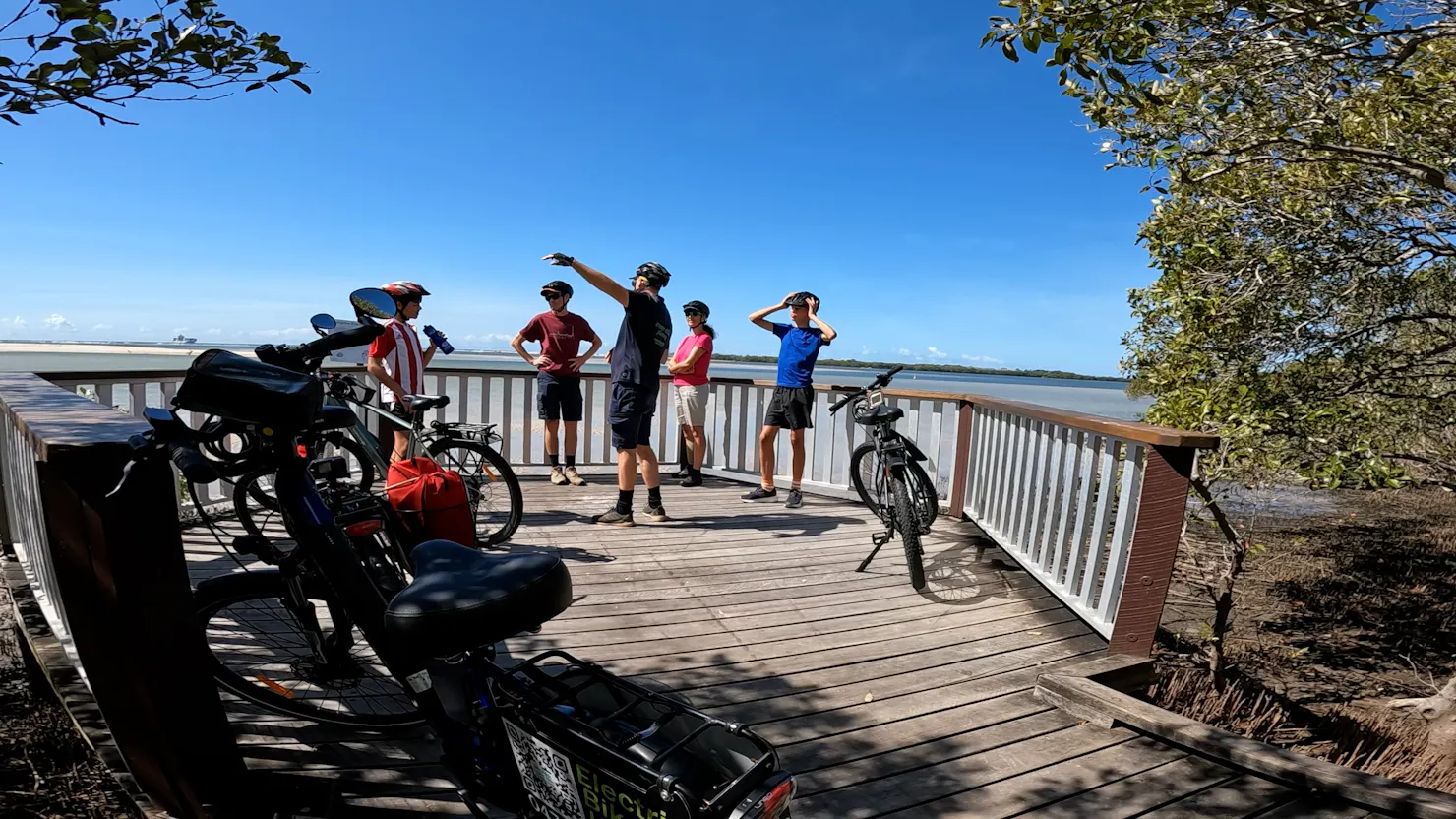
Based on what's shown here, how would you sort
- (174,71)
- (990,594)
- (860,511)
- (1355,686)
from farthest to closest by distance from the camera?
1. (1355,686)
2. (860,511)
3. (990,594)
4. (174,71)

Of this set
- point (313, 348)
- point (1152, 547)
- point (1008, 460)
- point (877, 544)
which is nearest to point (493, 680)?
point (313, 348)

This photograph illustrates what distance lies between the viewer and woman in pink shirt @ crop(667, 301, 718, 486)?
20.0ft

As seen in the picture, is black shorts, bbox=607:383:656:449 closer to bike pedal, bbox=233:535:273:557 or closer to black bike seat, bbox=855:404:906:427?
black bike seat, bbox=855:404:906:427

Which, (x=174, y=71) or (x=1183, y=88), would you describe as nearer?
(x=174, y=71)

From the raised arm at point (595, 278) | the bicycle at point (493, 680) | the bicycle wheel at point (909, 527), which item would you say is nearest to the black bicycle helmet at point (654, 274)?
the raised arm at point (595, 278)

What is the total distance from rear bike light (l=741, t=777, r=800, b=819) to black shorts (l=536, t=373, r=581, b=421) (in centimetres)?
522

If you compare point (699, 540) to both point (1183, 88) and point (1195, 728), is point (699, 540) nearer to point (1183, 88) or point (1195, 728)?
point (1195, 728)

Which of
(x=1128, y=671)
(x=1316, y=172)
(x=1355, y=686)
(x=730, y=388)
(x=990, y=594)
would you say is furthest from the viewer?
(x=730, y=388)

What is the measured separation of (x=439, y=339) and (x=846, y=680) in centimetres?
422

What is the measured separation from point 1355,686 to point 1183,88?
5.70m

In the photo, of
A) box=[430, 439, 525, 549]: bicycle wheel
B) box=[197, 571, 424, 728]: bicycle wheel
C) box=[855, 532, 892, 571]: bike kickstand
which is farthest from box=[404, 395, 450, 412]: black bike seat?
box=[855, 532, 892, 571]: bike kickstand

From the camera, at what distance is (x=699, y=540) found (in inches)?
189

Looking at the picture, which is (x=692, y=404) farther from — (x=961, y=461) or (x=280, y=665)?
(x=280, y=665)

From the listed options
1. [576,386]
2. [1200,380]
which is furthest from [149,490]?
[1200,380]
